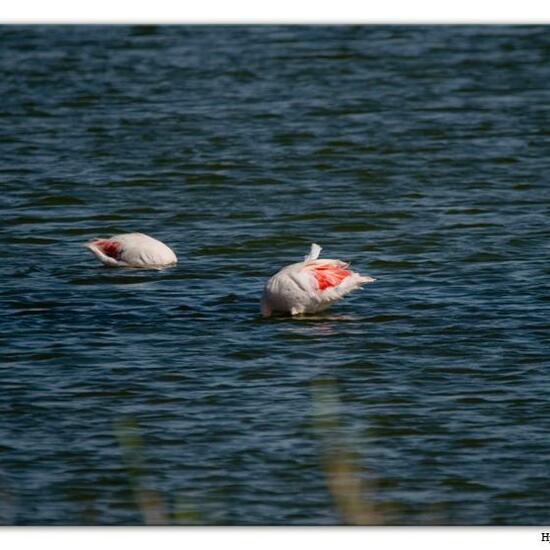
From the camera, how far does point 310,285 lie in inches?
458

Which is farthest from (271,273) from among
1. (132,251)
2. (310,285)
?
(310,285)

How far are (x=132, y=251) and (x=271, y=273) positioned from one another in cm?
105

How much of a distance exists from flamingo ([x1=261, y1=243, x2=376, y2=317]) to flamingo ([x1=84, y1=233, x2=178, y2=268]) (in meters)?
1.75

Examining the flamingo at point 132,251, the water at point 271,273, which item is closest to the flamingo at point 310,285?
the water at point 271,273

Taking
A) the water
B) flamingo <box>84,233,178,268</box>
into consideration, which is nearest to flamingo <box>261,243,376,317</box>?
the water

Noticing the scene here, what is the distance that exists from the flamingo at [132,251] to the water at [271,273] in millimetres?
120

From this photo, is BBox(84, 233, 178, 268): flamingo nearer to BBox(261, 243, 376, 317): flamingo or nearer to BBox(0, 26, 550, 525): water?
BBox(0, 26, 550, 525): water

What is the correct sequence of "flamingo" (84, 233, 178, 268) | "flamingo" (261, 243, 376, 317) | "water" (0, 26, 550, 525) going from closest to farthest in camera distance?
"water" (0, 26, 550, 525) → "flamingo" (261, 243, 376, 317) → "flamingo" (84, 233, 178, 268)

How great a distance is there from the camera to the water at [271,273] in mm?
8984

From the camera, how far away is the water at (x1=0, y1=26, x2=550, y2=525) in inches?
354

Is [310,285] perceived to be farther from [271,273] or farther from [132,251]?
[132,251]

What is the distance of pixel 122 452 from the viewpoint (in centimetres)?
930

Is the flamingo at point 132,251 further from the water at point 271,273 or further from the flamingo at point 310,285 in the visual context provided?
the flamingo at point 310,285
